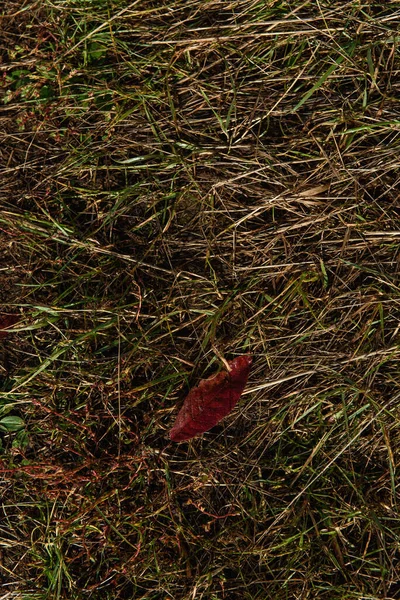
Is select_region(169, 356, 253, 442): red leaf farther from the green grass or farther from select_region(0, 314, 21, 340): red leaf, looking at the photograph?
select_region(0, 314, 21, 340): red leaf

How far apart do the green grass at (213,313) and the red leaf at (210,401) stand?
52 mm

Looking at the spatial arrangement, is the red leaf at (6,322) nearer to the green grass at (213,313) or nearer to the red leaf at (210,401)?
the green grass at (213,313)

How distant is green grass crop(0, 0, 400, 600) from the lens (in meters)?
2.22

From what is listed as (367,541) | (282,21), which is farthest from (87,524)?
(282,21)

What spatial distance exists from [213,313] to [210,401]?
321 mm

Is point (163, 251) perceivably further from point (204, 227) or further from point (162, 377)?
point (162, 377)

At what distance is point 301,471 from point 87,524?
32.1 inches

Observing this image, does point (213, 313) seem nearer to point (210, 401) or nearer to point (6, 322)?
point (210, 401)

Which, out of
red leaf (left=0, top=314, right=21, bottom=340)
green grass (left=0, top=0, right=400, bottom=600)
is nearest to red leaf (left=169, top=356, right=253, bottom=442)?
green grass (left=0, top=0, right=400, bottom=600)

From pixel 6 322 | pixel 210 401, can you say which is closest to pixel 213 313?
pixel 210 401

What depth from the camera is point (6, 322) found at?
2.40 m

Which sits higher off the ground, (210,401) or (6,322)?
(6,322)

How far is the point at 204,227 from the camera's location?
7.65ft

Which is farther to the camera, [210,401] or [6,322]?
[6,322]
